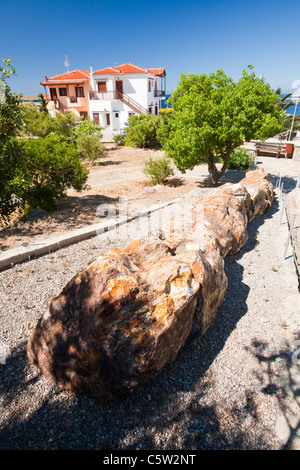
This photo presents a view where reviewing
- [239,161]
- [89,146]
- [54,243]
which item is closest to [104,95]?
[89,146]

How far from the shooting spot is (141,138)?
70.2 feet

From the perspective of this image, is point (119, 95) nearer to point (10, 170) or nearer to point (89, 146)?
point (89, 146)

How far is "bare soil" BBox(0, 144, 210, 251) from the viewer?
6.32 meters

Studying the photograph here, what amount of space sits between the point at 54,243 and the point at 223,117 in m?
7.10

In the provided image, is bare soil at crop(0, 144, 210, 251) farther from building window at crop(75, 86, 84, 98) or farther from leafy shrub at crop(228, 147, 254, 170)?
building window at crop(75, 86, 84, 98)

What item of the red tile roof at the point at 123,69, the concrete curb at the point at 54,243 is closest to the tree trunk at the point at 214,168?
the concrete curb at the point at 54,243

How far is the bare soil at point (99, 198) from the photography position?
20.7 ft

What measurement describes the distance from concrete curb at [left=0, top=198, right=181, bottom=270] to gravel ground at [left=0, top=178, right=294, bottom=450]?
779 millimetres

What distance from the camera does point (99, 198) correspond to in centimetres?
909

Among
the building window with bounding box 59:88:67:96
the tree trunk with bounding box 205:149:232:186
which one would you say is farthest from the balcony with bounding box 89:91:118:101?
the tree trunk with bounding box 205:149:232:186

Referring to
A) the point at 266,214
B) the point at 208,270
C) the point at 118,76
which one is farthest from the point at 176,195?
the point at 118,76

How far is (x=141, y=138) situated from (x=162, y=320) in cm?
2074

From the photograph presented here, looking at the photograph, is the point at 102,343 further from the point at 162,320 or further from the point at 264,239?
the point at 264,239

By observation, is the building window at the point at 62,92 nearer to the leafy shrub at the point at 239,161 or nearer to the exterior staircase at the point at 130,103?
the exterior staircase at the point at 130,103
